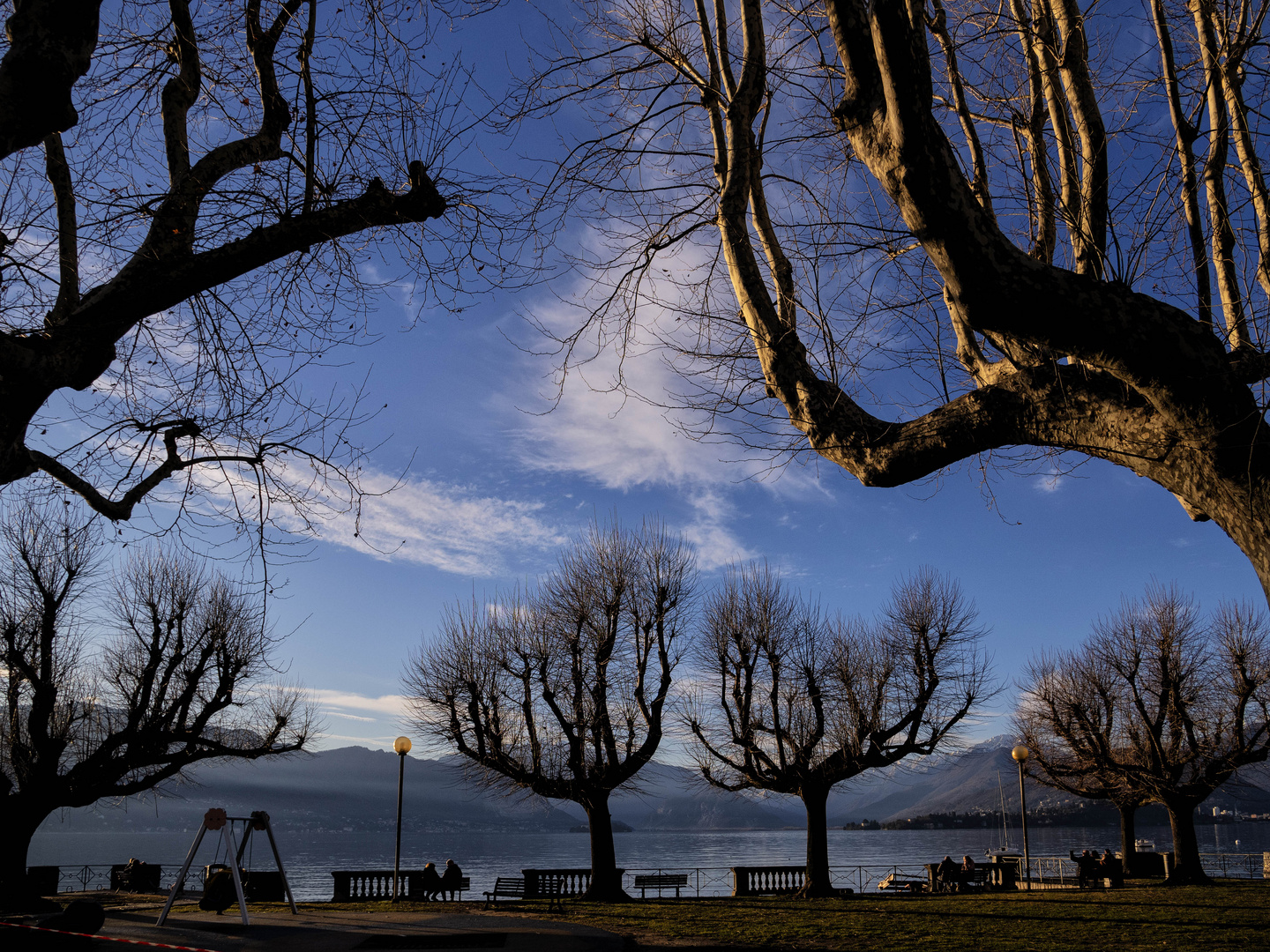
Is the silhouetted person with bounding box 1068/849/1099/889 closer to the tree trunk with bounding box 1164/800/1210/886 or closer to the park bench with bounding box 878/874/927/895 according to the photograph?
the tree trunk with bounding box 1164/800/1210/886

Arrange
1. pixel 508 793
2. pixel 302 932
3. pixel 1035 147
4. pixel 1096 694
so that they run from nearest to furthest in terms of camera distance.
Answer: pixel 1035 147 < pixel 302 932 < pixel 508 793 < pixel 1096 694

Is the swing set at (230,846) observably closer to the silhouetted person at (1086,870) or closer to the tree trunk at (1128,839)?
the silhouetted person at (1086,870)

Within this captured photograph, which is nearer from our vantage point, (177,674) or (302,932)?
(302,932)

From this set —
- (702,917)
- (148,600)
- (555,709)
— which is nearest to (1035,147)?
(702,917)

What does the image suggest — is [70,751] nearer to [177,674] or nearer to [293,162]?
[177,674]

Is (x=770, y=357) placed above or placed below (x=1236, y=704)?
above

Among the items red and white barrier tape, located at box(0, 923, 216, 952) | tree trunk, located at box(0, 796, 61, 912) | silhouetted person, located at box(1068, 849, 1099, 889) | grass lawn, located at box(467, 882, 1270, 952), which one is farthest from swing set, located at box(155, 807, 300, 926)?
silhouetted person, located at box(1068, 849, 1099, 889)

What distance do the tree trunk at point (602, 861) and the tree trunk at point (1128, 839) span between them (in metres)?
18.4

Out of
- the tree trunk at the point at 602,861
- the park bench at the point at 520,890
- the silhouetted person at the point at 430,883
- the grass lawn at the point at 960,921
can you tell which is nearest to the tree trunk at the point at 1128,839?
the grass lawn at the point at 960,921

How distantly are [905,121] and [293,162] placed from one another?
14.0 ft

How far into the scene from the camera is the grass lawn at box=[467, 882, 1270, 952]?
11867 mm

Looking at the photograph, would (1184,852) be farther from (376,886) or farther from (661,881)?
(376,886)

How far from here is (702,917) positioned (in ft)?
51.0

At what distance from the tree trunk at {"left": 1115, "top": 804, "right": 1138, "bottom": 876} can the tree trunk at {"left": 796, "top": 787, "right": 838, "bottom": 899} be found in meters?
13.4
